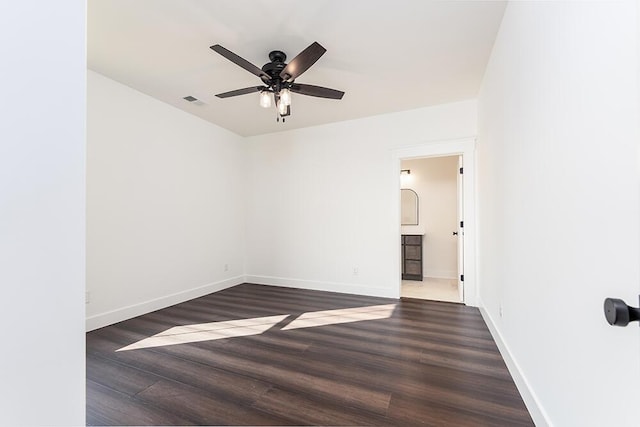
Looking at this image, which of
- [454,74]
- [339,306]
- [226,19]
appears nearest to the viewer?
[226,19]

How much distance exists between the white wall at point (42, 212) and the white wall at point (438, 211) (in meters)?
5.55

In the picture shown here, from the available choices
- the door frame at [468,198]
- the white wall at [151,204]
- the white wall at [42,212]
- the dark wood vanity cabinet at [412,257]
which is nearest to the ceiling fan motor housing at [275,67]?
the white wall at [42,212]

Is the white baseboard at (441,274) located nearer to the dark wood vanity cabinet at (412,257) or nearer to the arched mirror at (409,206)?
the dark wood vanity cabinet at (412,257)

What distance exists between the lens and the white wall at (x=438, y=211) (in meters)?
5.61

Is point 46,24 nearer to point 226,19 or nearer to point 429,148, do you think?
point 226,19

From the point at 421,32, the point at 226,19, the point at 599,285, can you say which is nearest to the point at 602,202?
the point at 599,285

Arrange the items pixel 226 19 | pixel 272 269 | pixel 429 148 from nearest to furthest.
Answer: pixel 226 19 < pixel 429 148 < pixel 272 269

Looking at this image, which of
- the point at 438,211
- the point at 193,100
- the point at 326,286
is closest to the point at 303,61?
the point at 193,100

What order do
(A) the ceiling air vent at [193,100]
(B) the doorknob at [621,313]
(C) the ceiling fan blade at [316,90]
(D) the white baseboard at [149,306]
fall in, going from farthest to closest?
1. (A) the ceiling air vent at [193,100]
2. (D) the white baseboard at [149,306]
3. (C) the ceiling fan blade at [316,90]
4. (B) the doorknob at [621,313]

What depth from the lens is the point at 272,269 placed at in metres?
5.07

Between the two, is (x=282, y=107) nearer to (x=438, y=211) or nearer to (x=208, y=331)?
(x=208, y=331)

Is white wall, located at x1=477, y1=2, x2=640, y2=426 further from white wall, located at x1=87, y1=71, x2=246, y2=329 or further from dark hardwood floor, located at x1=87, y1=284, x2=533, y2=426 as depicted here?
white wall, located at x1=87, y1=71, x2=246, y2=329

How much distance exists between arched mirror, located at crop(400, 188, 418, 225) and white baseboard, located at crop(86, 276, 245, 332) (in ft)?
11.8

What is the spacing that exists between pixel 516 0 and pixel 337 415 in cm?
284
